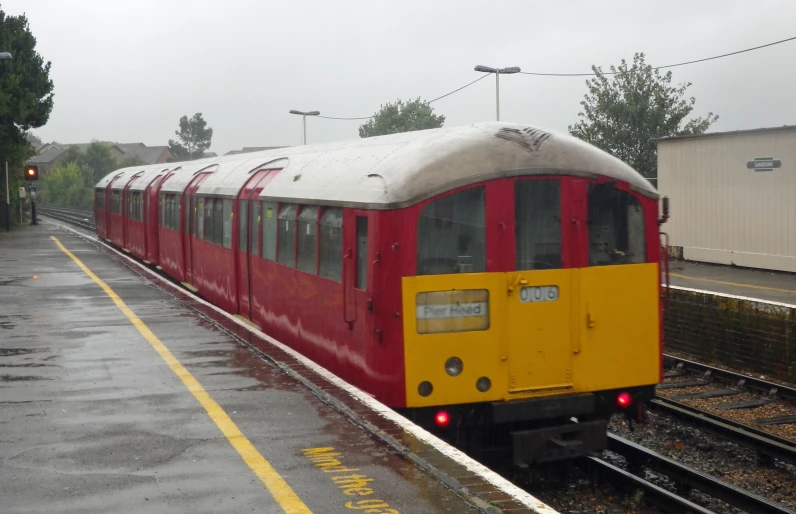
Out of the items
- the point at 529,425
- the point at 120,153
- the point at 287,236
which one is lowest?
the point at 529,425

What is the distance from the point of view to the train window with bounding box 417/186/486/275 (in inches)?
300

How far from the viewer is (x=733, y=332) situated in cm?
1465

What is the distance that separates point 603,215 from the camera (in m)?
8.09

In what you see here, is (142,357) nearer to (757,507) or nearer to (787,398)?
(757,507)

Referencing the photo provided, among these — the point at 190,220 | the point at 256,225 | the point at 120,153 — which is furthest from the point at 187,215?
the point at 120,153

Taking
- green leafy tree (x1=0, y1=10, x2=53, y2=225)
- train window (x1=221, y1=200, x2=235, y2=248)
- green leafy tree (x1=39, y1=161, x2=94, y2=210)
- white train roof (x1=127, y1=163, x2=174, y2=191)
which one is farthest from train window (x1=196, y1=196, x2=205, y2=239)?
green leafy tree (x1=39, y1=161, x2=94, y2=210)

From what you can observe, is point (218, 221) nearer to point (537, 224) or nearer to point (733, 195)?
point (537, 224)

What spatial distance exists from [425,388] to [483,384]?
47cm

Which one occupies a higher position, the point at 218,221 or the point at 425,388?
the point at 218,221

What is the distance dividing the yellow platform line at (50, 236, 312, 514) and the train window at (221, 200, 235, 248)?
2.20 m

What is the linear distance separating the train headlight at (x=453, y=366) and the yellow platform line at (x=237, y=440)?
1.62 metres

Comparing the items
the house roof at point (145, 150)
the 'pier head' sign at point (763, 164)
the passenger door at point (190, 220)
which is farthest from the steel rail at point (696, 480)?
the house roof at point (145, 150)

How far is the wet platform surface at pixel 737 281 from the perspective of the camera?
2019 cm

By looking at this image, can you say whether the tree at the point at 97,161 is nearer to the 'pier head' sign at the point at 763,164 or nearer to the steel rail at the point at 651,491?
the 'pier head' sign at the point at 763,164
